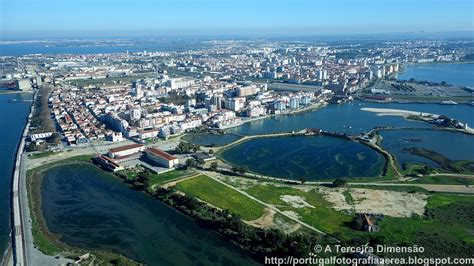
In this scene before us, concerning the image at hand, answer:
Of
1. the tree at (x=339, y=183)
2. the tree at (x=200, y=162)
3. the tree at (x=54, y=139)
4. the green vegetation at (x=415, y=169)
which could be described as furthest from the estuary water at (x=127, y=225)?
the green vegetation at (x=415, y=169)

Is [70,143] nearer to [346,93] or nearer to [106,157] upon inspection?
[106,157]

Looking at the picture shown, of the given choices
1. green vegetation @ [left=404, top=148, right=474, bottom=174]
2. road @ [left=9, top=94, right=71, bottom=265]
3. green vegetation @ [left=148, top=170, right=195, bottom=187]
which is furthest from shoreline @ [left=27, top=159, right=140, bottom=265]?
green vegetation @ [left=404, top=148, right=474, bottom=174]

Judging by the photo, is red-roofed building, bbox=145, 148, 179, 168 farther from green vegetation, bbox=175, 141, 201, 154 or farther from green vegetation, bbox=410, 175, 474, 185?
green vegetation, bbox=410, 175, 474, 185

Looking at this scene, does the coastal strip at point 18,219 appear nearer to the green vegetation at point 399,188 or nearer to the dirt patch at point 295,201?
the dirt patch at point 295,201

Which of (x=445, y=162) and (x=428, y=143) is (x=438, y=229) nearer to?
(x=445, y=162)

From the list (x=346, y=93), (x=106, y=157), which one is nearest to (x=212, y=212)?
(x=106, y=157)

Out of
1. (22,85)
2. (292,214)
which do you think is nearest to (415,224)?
(292,214)
